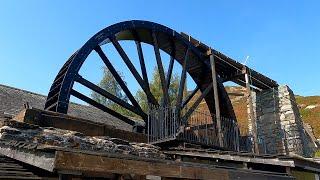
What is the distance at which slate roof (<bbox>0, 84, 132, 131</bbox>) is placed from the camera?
10.4 meters

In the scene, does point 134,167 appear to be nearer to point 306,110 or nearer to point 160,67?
point 160,67

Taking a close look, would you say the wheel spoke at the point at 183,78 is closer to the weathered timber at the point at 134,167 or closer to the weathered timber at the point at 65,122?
the weathered timber at the point at 65,122

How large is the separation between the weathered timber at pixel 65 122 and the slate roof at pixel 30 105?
323 cm

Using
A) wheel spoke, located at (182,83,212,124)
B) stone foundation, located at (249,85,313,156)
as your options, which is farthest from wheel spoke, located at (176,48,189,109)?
stone foundation, located at (249,85,313,156)

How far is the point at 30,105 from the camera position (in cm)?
1150

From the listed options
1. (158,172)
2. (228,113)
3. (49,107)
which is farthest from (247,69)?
(158,172)

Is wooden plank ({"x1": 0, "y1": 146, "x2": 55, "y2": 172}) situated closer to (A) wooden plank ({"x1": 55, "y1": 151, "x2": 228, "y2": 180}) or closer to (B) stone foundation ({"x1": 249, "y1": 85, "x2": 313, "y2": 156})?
(A) wooden plank ({"x1": 55, "y1": 151, "x2": 228, "y2": 180})

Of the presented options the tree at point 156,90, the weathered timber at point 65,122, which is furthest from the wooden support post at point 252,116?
the tree at point 156,90

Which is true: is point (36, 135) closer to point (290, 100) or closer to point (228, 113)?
point (228, 113)

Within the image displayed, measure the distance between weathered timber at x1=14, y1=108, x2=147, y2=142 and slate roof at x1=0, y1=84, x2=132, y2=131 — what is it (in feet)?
10.6

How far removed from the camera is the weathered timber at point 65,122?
6.70 m

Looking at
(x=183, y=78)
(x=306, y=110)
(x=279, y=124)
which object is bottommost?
(x=279, y=124)

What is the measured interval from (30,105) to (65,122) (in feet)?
15.7

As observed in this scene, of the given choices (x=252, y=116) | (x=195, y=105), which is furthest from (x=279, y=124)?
(x=195, y=105)
